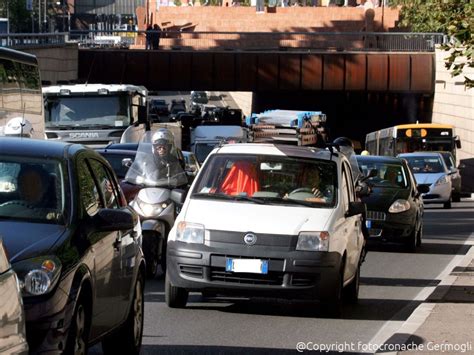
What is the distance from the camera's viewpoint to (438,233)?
29.0 metres

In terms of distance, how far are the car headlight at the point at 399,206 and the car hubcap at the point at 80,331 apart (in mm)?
14845

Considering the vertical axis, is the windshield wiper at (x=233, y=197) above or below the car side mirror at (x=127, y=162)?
above

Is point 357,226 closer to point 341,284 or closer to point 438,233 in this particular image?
point 341,284

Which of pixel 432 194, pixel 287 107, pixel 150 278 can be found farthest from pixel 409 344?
pixel 287 107

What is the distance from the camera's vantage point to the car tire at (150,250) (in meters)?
16.7

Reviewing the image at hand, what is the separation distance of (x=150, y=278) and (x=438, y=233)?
1297 cm

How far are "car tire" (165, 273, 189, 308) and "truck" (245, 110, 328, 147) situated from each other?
27.0 metres

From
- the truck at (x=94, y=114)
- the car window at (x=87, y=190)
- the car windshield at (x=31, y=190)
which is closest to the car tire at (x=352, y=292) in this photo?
the car window at (x=87, y=190)

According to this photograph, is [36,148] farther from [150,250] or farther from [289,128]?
[289,128]

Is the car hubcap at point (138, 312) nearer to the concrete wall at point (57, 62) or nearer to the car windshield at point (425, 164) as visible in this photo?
the car windshield at point (425, 164)

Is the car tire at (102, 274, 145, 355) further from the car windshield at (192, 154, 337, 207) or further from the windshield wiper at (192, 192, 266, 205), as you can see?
the car windshield at (192, 154, 337, 207)

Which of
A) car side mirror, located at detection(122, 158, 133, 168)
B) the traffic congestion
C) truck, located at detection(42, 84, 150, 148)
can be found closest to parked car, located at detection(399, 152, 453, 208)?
truck, located at detection(42, 84, 150, 148)

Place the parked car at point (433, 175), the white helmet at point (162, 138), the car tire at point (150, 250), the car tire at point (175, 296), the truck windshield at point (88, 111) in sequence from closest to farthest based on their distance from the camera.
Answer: the car tire at point (175, 296) → the car tire at point (150, 250) → the white helmet at point (162, 138) → the truck windshield at point (88, 111) → the parked car at point (433, 175)

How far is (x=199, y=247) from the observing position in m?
13.2
